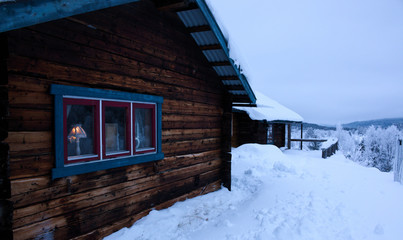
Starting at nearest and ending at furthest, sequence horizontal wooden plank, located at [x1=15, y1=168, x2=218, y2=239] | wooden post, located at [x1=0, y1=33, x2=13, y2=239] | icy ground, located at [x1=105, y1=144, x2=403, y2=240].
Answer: wooden post, located at [x1=0, y1=33, x2=13, y2=239], horizontal wooden plank, located at [x1=15, y1=168, x2=218, y2=239], icy ground, located at [x1=105, y1=144, x2=403, y2=240]

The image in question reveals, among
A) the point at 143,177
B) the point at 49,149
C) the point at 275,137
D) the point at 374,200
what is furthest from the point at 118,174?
the point at 275,137

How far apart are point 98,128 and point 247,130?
14.8m

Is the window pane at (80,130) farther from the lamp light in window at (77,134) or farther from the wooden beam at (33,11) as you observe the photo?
the wooden beam at (33,11)

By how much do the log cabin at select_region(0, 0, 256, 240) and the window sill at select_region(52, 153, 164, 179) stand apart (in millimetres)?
18

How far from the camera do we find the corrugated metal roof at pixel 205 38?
5574 millimetres

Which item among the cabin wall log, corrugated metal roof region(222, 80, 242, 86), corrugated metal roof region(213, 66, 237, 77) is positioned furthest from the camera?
the cabin wall log

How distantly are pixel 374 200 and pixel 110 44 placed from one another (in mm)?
7604

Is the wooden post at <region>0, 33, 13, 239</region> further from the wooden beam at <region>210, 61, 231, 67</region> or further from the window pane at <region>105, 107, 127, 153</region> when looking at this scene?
the wooden beam at <region>210, 61, 231, 67</region>

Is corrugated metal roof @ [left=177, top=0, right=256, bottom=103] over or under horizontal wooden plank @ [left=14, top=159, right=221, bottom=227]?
over

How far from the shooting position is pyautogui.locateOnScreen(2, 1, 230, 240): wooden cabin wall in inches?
122

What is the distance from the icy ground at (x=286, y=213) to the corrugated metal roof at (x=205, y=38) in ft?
13.7

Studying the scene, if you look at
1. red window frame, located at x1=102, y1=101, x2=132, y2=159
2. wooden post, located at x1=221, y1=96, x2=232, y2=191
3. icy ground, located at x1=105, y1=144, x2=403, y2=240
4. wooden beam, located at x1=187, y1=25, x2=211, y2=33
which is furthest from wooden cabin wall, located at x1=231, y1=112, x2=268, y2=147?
red window frame, located at x1=102, y1=101, x2=132, y2=159

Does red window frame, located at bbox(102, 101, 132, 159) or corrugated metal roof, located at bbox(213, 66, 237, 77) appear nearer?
red window frame, located at bbox(102, 101, 132, 159)

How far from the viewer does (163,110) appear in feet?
17.3
